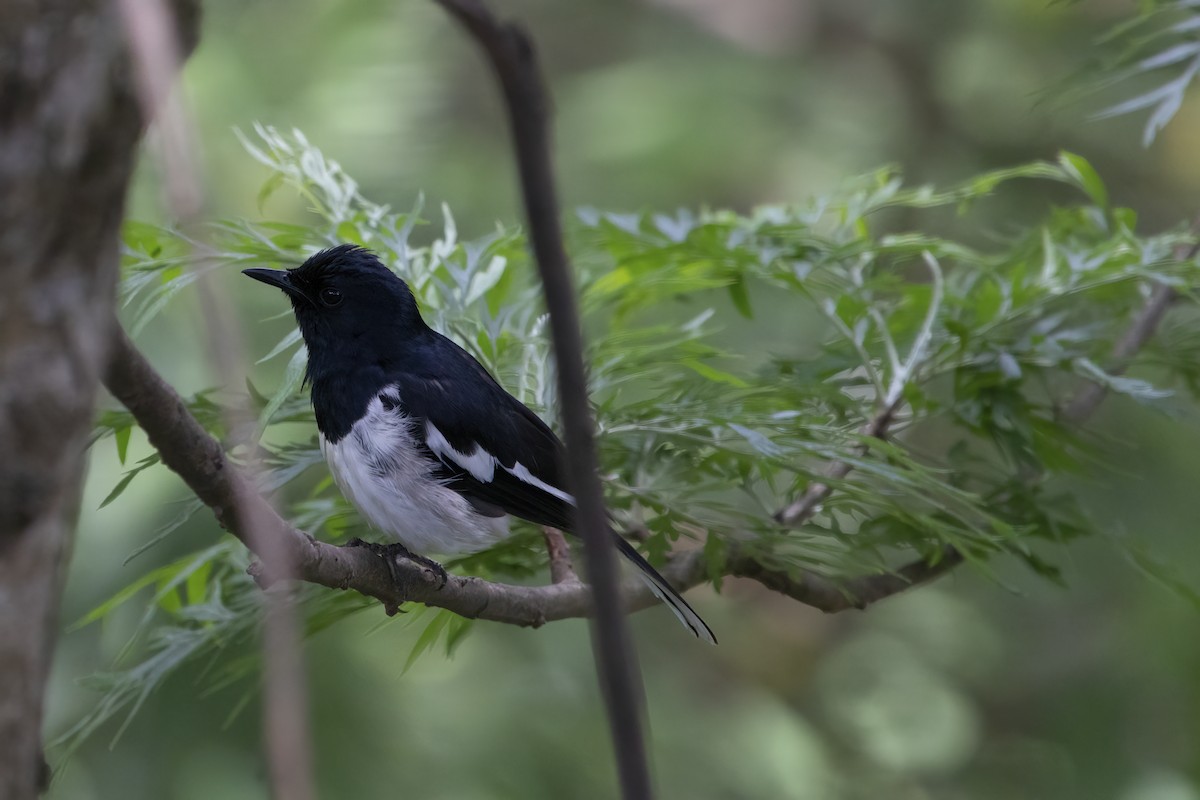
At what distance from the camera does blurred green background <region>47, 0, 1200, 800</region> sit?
2617 mm

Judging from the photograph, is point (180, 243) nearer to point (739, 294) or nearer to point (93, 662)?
point (739, 294)

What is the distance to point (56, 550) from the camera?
29.8 inches

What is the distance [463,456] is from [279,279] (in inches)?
19.0

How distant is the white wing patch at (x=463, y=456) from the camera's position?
2082 mm

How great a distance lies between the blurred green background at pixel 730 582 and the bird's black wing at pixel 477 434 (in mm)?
430

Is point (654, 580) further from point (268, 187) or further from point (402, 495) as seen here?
point (268, 187)

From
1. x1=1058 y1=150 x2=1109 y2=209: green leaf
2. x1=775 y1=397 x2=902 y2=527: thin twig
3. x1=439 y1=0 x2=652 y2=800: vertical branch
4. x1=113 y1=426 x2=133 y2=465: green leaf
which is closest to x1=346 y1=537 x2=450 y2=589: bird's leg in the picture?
x1=113 y1=426 x2=133 y2=465: green leaf

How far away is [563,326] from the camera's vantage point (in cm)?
59

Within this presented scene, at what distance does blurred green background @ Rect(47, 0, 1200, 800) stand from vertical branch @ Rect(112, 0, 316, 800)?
5.27 ft

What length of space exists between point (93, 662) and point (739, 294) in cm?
158

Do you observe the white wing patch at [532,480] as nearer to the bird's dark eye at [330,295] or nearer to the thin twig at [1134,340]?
the bird's dark eye at [330,295]

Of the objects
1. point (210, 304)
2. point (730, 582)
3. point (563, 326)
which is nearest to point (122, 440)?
point (210, 304)

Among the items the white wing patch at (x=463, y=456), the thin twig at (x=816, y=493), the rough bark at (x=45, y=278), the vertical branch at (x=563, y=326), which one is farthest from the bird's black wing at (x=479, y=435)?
the vertical branch at (x=563, y=326)

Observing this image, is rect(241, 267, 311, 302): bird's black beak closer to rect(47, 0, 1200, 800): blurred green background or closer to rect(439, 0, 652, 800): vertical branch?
rect(47, 0, 1200, 800): blurred green background
